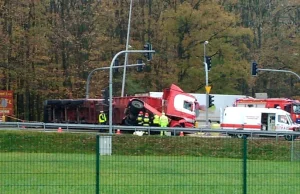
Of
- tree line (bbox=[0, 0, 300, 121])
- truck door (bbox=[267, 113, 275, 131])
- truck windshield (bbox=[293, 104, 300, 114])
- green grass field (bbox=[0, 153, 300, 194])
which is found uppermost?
tree line (bbox=[0, 0, 300, 121])

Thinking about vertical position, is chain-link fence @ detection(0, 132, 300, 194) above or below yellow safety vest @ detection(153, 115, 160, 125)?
below

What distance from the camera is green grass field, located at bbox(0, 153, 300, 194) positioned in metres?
16.9

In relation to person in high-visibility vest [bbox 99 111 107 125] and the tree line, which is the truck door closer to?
person in high-visibility vest [bbox 99 111 107 125]

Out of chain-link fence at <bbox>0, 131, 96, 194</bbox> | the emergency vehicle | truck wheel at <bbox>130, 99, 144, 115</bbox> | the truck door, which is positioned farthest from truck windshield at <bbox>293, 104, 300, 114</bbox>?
chain-link fence at <bbox>0, 131, 96, 194</bbox>

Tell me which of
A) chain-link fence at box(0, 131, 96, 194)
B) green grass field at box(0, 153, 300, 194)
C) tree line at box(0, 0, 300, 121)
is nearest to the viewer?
chain-link fence at box(0, 131, 96, 194)

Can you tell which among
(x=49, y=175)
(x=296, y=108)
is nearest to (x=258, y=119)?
(x=296, y=108)

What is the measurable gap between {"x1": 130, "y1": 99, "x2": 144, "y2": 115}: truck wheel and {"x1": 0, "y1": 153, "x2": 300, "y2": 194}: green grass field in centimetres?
2448

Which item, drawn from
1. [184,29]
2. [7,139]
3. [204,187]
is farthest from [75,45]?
[204,187]

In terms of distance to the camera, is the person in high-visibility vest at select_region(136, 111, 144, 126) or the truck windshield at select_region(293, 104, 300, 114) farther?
the truck windshield at select_region(293, 104, 300, 114)

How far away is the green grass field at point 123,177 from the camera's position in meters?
16.9

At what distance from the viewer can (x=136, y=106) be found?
44125mm

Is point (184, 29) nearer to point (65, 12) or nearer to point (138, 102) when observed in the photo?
point (65, 12)

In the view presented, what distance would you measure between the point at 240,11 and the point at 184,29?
1223 cm

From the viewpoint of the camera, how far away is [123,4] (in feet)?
211
